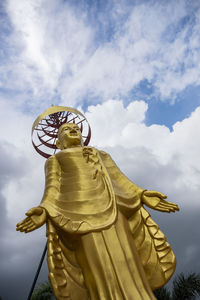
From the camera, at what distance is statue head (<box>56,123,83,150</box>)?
5.77 meters

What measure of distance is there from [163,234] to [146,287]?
1117 mm

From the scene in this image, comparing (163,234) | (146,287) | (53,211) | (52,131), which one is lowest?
(146,287)

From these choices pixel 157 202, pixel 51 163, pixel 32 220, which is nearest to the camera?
Result: pixel 32 220

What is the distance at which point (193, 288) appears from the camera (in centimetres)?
686

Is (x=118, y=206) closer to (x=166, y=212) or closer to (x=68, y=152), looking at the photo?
(x=166, y=212)

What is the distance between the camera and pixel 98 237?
12.4ft

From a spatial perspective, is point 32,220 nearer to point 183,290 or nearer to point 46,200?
point 46,200

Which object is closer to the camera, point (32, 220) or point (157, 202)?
point (32, 220)

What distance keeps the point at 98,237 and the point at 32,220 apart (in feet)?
3.01

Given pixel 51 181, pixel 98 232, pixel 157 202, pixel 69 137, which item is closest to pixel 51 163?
pixel 51 181

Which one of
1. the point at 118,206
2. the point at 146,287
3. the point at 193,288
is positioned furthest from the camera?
the point at 193,288

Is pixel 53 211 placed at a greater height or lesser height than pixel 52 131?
lesser

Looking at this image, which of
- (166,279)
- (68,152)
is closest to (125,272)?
(166,279)

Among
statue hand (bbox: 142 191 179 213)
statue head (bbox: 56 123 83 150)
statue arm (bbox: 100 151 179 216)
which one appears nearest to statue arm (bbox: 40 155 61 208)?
statue head (bbox: 56 123 83 150)
